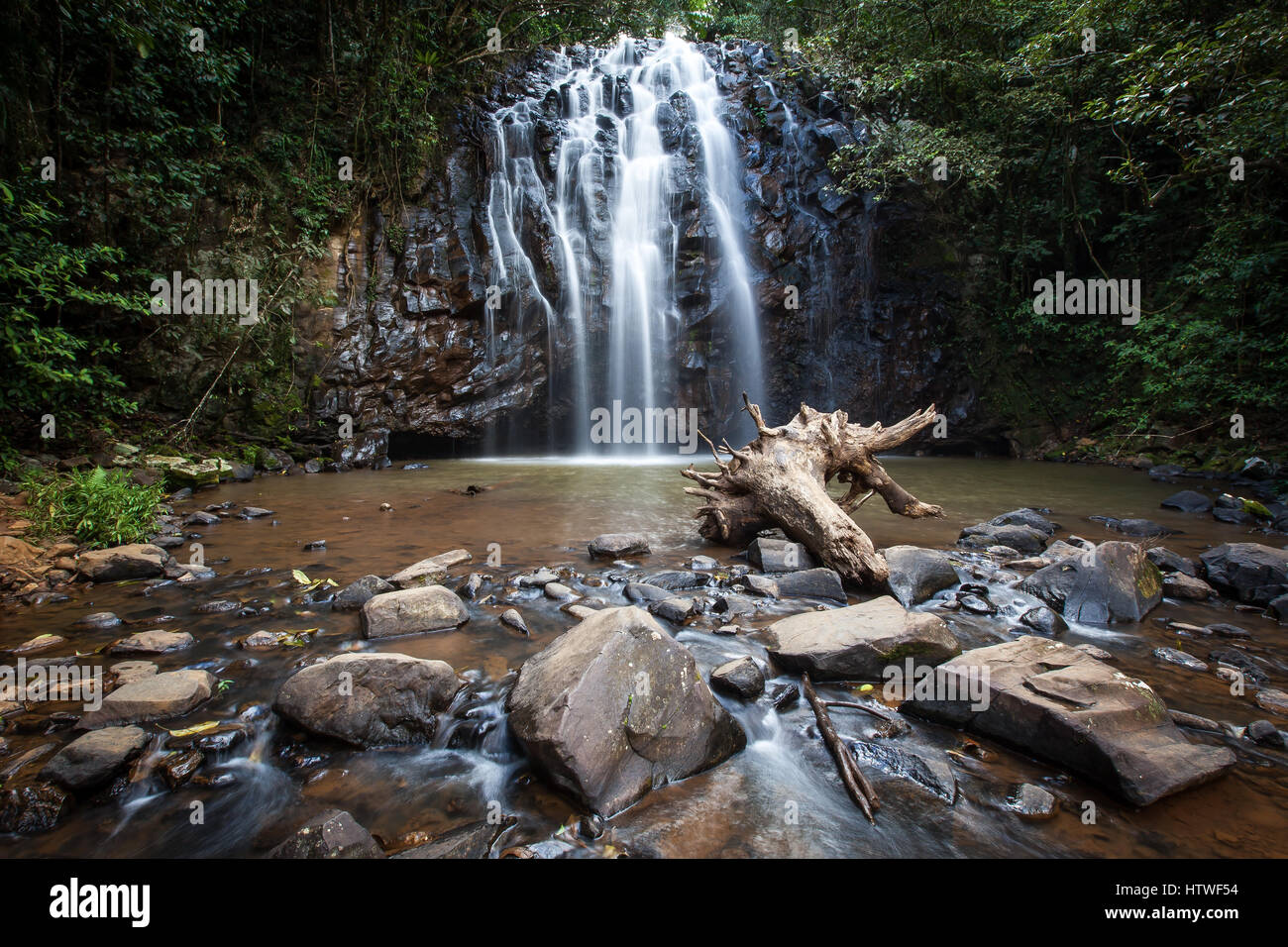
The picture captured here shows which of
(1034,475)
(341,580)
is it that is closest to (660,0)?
(1034,475)

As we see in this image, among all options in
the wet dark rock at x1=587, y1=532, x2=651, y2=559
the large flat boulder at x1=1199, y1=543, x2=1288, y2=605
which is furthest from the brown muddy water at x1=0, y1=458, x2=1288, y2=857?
the large flat boulder at x1=1199, y1=543, x2=1288, y2=605

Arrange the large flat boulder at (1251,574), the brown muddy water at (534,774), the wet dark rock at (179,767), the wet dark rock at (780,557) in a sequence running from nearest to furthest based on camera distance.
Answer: the brown muddy water at (534,774) → the wet dark rock at (179,767) → the large flat boulder at (1251,574) → the wet dark rock at (780,557)

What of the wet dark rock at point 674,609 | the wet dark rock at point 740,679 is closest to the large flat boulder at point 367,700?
the wet dark rock at point 740,679

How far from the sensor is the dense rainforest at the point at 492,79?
7.64 meters

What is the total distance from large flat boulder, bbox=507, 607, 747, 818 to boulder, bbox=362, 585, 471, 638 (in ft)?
3.88

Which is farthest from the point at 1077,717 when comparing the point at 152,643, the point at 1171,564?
the point at 152,643

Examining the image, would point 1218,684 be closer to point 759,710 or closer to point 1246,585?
point 1246,585

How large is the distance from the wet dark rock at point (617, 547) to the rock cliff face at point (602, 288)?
8830 mm

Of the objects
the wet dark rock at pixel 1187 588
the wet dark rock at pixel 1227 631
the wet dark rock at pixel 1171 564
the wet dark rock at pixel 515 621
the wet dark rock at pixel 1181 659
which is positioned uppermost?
the wet dark rock at pixel 1171 564

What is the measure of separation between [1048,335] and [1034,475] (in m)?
6.42

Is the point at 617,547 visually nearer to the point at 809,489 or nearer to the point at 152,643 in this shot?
the point at 809,489

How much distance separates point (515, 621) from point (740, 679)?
4.91ft

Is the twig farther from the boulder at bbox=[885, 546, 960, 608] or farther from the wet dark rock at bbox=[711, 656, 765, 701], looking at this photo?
the boulder at bbox=[885, 546, 960, 608]

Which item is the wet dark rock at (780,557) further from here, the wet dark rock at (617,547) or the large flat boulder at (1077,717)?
the large flat boulder at (1077,717)
